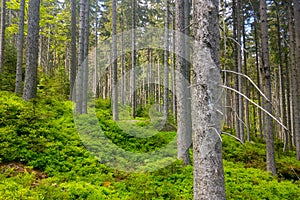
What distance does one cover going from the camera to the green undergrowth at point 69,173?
576 centimetres

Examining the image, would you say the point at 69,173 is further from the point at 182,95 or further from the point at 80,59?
the point at 80,59

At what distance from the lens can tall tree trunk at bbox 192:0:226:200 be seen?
296cm

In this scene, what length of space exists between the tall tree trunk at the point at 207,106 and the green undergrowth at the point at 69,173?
10.2ft

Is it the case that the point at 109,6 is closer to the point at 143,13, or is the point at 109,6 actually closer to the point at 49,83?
the point at 143,13

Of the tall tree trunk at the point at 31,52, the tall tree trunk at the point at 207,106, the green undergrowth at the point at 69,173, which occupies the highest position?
the tall tree trunk at the point at 31,52

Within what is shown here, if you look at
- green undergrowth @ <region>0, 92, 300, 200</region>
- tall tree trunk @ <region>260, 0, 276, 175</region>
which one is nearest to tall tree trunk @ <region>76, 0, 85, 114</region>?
green undergrowth @ <region>0, 92, 300, 200</region>

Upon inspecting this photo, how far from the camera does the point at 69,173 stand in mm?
6980

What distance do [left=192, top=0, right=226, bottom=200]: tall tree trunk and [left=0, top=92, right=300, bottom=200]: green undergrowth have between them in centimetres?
312

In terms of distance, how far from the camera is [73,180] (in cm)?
672

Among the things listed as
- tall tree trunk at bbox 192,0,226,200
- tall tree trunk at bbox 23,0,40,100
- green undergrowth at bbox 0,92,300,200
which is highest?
tall tree trunk at bbox 23,0,40,100

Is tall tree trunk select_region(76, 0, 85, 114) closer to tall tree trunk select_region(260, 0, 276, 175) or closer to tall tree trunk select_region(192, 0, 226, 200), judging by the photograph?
tall tree trunk select_region(260, 0, 276, 175)

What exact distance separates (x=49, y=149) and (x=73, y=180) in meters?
1.67

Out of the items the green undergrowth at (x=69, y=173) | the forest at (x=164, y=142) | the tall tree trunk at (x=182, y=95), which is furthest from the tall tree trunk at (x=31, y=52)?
the tall tree trunk at (x=182, y=95)

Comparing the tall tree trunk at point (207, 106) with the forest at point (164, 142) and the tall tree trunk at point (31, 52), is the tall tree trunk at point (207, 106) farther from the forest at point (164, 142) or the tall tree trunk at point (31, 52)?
the tall tree trunk at point (31, 52)
